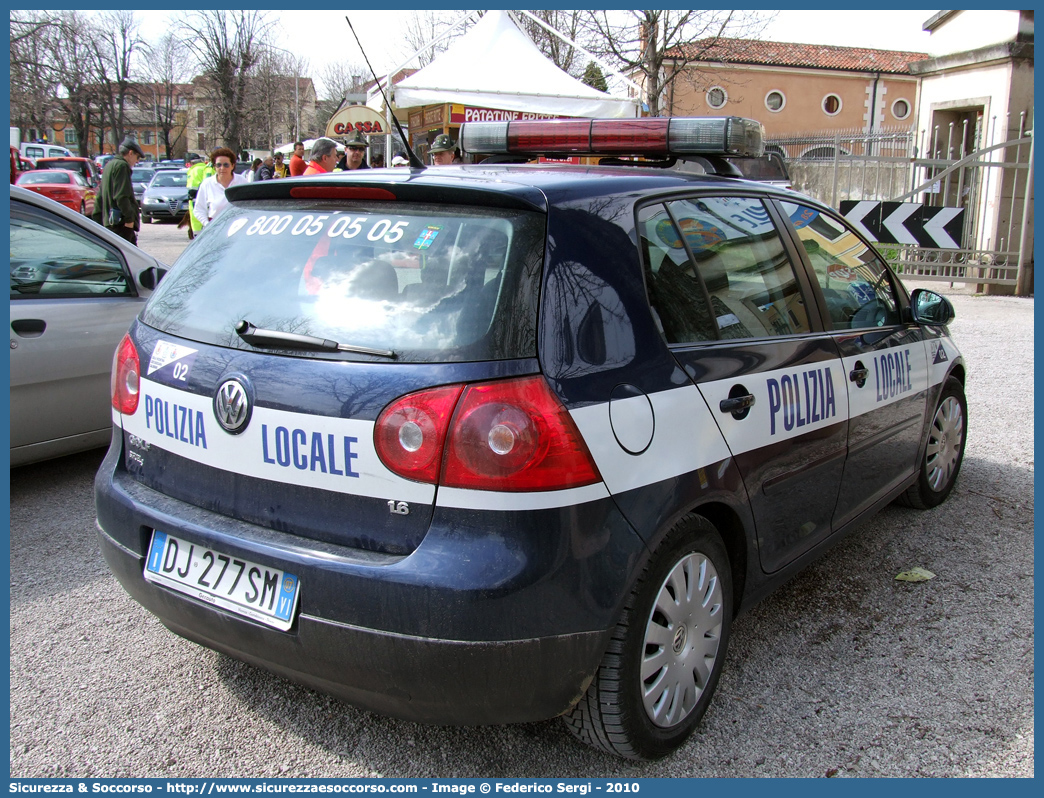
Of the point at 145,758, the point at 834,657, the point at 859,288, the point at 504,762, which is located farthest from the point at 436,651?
the point at 859,288

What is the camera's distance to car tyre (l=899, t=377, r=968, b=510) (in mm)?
4324

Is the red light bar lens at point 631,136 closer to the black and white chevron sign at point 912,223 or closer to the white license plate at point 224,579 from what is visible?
the white license plate at point 224,579

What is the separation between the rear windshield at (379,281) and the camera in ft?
6.91

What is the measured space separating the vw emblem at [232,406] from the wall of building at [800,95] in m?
45.6

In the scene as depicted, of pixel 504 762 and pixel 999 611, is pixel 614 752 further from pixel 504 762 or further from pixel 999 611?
pixel 999 611

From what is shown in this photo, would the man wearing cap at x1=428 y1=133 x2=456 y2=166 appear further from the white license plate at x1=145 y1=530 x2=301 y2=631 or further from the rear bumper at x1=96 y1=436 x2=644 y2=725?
the rear bumper at x1=96 y1=436 x2=644 y2=725

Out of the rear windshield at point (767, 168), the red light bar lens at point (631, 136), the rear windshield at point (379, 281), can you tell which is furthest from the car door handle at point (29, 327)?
the rear windshield at point (767, 168)

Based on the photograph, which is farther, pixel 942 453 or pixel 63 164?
pixel 63 164

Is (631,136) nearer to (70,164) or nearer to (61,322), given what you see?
(61,322)

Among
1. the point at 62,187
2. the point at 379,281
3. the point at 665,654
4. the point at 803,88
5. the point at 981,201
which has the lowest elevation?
the point at 665,654

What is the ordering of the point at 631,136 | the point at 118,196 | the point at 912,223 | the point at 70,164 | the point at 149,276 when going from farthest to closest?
the point at 70,164
the point at 912,223
the point at 118,196
the point at 149,276
the point at 631,136

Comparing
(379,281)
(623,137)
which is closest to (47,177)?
(623,137)

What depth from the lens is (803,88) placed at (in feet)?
161

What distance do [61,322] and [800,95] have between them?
167 feet
